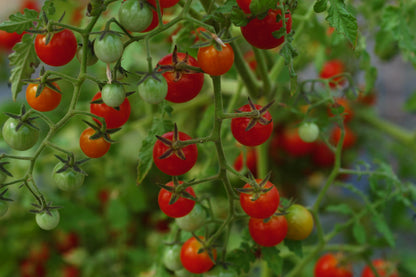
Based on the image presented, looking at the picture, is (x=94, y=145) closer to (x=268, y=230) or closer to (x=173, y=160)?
(x=173, y=160)

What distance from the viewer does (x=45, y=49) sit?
420 mm

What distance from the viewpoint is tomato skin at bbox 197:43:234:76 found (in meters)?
0.38

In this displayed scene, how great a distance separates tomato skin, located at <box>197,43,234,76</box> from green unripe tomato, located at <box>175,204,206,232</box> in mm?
176

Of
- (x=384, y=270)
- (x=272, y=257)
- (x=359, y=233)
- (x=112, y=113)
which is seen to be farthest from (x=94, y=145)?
(x=384, y=270)

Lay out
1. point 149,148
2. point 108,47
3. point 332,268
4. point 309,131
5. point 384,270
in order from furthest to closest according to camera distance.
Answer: point 384,270 → point 332,268 → point 309,131 → point 149,148 → point 108,47

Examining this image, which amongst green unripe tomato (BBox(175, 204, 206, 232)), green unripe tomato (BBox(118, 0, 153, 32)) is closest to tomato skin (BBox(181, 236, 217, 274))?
green unripe tomato (BBox(175, 204, 206, 232))

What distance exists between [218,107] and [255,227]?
0.53 ft

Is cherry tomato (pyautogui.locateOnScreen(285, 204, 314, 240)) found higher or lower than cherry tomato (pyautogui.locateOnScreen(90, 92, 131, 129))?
lower

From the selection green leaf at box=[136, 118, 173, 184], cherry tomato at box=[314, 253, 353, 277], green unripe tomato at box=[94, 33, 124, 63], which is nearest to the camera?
green unripe tomato at box=[94, 33, 124, 63]

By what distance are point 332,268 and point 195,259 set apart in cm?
36

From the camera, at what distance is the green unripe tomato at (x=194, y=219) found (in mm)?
501

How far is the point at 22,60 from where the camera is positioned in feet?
1.49

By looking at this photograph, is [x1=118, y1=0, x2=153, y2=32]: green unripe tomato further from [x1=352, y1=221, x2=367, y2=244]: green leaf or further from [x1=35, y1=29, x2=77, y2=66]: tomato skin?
[x1=352, y1=221, x2=367, y2=244]: green leaf

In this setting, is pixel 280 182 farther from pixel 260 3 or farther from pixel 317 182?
pixel 260 3
